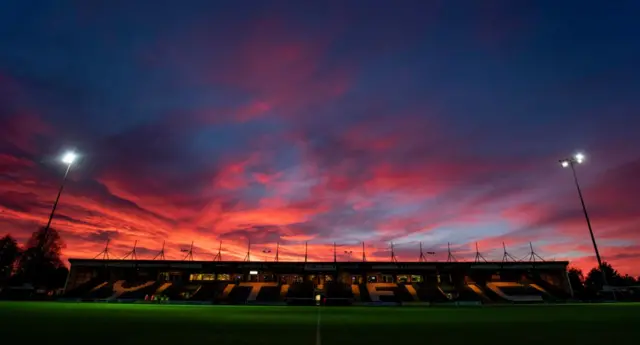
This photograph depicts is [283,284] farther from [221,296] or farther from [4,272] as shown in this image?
[4,272]

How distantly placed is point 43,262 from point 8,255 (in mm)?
11061

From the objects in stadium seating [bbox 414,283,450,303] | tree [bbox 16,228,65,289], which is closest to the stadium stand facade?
stadium seating [bbox 414,283,450,303]

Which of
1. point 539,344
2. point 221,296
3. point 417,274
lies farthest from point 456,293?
point 539,344

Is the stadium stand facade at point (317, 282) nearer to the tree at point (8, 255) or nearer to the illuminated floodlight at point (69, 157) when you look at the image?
the illuminated floodlight at point (69, 157)

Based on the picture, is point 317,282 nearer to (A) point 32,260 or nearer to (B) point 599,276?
(A) point 32,260

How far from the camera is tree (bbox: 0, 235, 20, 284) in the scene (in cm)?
9431

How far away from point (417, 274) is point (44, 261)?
108 m

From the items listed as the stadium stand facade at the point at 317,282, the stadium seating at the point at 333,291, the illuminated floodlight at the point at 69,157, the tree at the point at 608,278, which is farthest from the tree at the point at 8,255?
the tree at the point at 608,278

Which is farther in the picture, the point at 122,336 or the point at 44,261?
the point at 44,261

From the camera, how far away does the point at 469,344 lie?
30.1 ft

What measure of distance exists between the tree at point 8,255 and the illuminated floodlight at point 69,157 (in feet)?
269

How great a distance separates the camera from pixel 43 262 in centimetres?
9519

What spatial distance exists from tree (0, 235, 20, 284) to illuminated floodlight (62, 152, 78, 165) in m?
82.1

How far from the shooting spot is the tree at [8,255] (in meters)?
94.3
